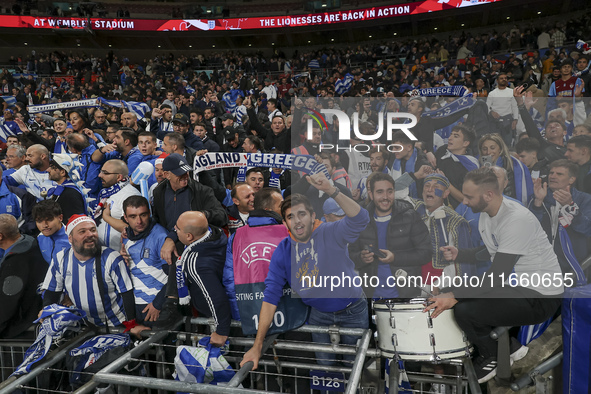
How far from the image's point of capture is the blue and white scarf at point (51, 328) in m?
2.93

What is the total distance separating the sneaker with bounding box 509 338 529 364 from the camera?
2.88 m

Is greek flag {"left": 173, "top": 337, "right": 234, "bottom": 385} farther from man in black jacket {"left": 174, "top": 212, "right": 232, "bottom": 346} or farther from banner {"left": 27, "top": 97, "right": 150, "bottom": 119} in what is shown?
banner {"left": 27, "top": 97, "right": 150, "bottom": 119}

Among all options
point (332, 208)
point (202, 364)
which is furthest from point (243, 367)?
point (332, 208)

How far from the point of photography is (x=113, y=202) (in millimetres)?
4289

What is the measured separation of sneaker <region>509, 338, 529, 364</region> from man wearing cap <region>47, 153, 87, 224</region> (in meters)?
4.14

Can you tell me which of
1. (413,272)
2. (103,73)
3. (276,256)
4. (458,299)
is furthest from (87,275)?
(103,73)

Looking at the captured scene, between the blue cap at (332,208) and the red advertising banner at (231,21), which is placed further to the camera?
the red advertising banner at (231,21)

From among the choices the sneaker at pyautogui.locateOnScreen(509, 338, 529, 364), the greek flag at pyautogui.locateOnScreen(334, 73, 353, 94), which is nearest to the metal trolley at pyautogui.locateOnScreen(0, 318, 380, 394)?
the sneaker at pyautogui.locateOnScreen(509, 338, 529, 364)

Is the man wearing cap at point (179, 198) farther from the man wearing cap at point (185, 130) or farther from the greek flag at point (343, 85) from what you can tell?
the greek flag at point (343, 85)

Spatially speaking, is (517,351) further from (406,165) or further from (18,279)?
(18,279)

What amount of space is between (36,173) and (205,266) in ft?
11.1

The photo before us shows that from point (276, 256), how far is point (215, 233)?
1.90 ft

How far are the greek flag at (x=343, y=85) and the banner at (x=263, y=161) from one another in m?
11.3

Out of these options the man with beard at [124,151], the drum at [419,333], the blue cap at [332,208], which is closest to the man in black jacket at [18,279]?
the man with beard at [124,151]
